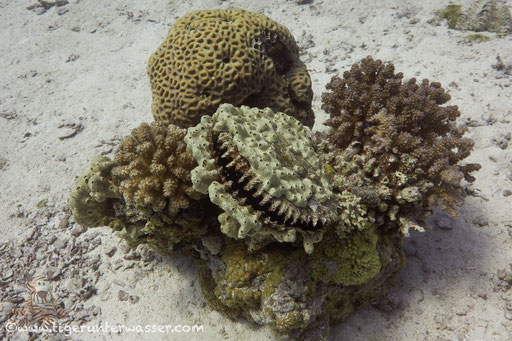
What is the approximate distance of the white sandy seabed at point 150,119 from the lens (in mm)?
3510

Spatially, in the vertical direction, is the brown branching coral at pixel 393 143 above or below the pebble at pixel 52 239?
above

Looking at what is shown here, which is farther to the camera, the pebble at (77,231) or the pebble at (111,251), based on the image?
the pebble at (77,231)

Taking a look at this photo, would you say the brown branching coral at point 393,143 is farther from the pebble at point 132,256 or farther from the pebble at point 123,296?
the pebble at point 123,296

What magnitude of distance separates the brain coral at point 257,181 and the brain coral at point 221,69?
3.06 feet

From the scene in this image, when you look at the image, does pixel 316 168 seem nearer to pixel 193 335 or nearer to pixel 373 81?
pixel 373 81

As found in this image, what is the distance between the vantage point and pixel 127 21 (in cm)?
1039

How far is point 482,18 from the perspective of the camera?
7.15 metres

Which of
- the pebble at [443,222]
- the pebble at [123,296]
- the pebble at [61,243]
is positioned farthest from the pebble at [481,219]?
the pebble at [61,243]

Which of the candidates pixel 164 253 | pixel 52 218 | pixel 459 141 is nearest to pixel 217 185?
pixel 164 253

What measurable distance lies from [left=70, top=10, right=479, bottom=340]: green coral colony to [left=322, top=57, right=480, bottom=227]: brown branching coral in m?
0.01

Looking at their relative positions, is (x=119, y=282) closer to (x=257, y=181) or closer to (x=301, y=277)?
(x=301, y=277)

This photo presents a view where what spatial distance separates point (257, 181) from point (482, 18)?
864 centimetres

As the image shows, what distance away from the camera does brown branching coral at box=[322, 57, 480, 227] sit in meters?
2.93

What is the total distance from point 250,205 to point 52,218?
174 inches
